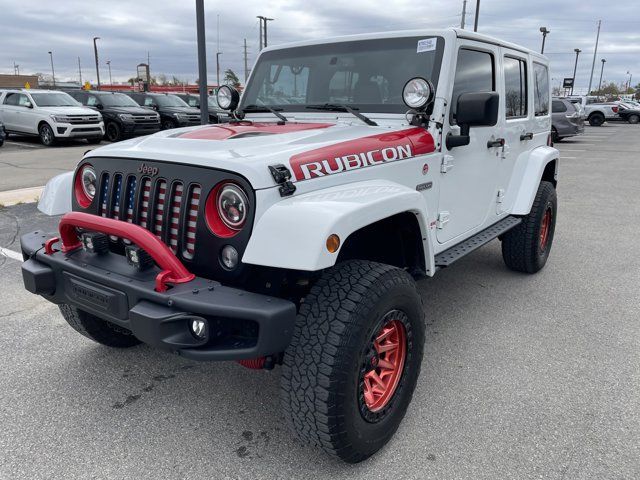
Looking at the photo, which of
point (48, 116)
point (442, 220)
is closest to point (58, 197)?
point (442, 220)

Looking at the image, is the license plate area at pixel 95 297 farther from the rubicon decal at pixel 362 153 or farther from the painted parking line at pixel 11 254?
the painted parking line at pixel 11 254

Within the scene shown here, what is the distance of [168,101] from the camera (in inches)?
750

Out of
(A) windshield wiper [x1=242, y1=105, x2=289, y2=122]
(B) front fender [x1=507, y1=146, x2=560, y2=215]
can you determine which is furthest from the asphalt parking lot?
(A) windshield wiper [x1=242, y1=105, x2=289, y2=122]

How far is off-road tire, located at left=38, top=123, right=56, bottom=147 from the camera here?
1501 cm

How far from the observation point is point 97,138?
15.9 m

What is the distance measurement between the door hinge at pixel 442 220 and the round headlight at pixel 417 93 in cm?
69

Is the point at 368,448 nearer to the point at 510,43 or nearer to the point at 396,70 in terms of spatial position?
the point at 396,70

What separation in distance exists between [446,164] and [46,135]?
49.2 ft

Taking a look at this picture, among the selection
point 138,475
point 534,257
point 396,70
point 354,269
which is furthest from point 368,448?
point 534,257

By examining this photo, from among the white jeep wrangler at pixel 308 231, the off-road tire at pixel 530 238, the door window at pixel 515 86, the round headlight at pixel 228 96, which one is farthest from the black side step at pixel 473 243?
the round headlight at pixel 228 96

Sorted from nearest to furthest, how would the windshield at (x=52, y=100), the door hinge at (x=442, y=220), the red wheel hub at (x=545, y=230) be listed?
1. the door hinge at (x=442, y=220)
2. the red wheel hub at (x=545, y=230)
3. the windshield at (x=52, y=100)

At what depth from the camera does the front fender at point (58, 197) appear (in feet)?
9.55

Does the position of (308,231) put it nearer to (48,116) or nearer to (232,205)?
(232,205)

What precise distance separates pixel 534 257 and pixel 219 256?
345 cm
